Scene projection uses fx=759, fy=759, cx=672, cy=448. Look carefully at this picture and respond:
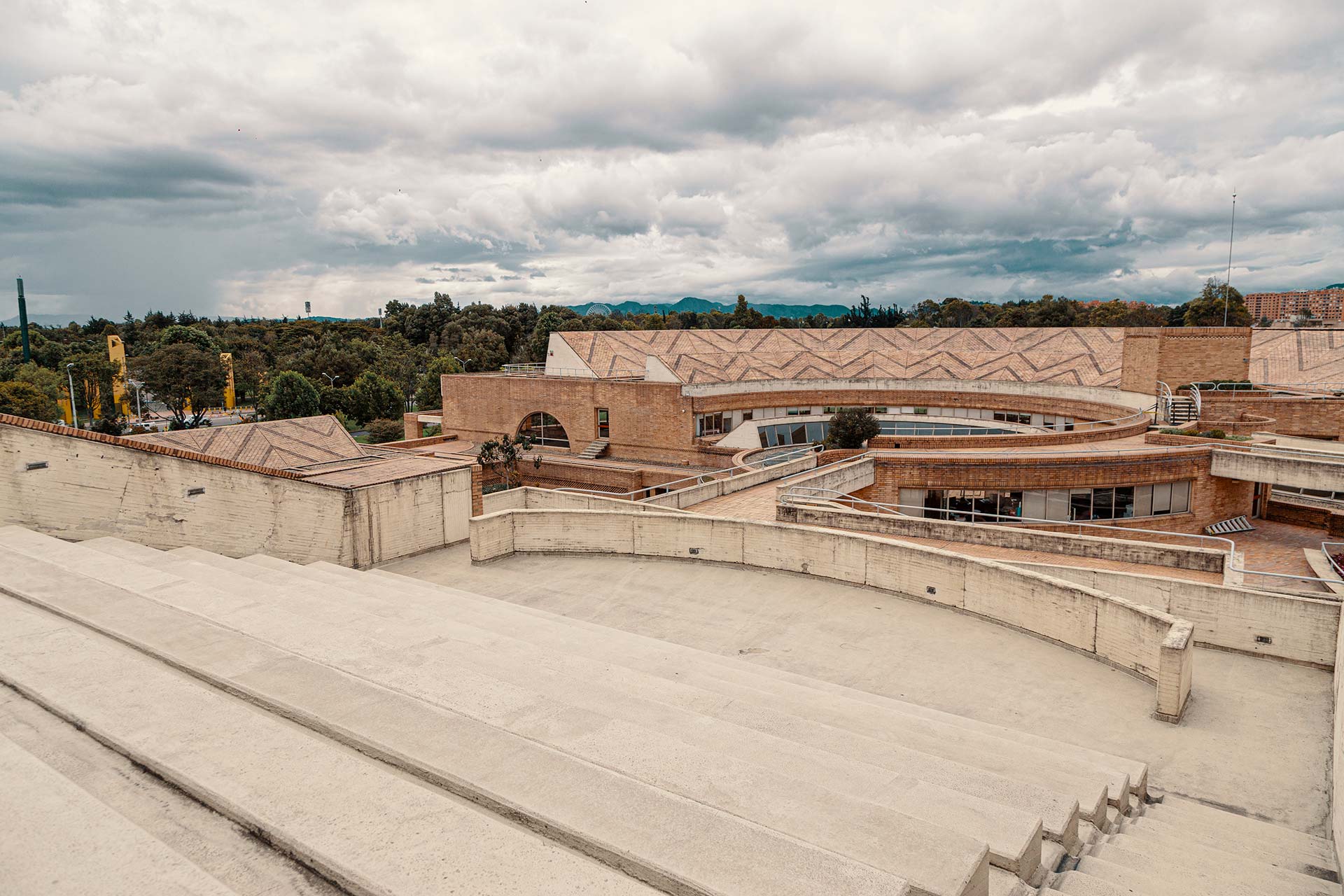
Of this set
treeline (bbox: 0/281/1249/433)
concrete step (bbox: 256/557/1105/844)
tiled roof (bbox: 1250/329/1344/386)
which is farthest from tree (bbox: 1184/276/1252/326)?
concrete step (bbox: 256/557/1105/844)

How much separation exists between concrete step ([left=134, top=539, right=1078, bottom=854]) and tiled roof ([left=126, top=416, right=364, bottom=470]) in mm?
14506

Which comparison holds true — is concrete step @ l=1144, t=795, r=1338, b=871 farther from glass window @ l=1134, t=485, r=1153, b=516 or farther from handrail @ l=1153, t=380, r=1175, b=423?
handrail @ l=1153, t=380, r=1175, b=423

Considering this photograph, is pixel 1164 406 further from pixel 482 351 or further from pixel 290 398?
pixel 482 351

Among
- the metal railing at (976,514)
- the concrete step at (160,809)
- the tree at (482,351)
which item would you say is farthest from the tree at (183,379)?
the concrete step at (160,809)

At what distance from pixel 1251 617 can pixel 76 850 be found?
14.7 m

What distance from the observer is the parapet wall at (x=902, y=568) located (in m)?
11.0

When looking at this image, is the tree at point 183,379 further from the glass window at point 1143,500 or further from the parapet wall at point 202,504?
the glass window at point 1143,500

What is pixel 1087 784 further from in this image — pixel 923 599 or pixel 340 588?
pixel 340 588

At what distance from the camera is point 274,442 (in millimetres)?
22562

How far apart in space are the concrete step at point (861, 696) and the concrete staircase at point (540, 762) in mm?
63

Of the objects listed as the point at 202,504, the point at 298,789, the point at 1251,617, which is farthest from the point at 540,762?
the point at 202,504

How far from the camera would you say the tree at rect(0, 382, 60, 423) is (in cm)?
5412

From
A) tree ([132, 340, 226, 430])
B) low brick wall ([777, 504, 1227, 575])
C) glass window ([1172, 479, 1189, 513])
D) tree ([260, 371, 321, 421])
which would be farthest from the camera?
tree ([132, 340, 226, 430])

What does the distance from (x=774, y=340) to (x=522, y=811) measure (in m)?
52.1
